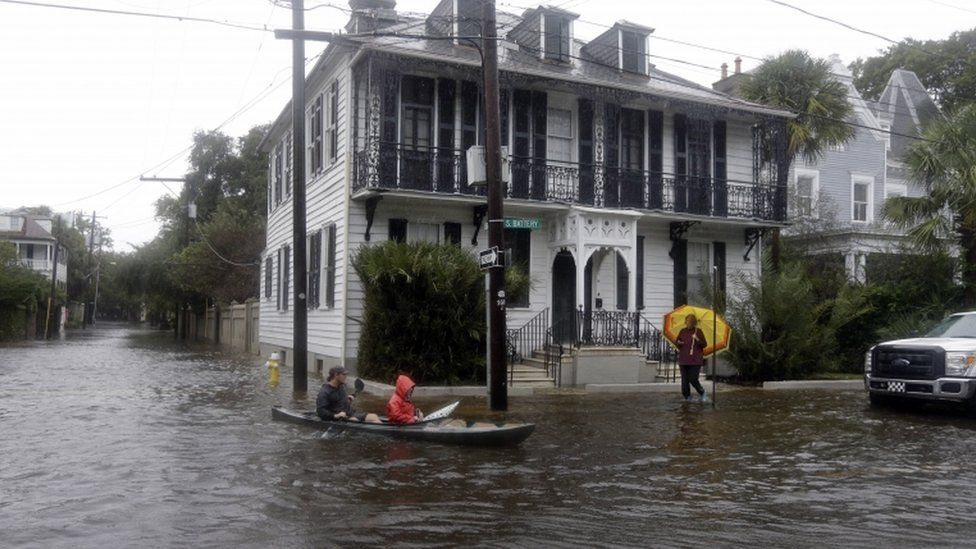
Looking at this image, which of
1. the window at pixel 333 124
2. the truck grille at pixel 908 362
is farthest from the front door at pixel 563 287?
the truck grille at pixel 908 362

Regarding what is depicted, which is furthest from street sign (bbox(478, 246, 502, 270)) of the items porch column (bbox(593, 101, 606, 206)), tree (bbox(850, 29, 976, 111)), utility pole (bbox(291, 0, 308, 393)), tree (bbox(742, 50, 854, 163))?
tree (bbox(850, 29, 976, 111))

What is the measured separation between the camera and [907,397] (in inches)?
641

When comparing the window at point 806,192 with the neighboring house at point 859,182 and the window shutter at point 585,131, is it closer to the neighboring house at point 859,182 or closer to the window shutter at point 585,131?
the neighboring house at point 859,182

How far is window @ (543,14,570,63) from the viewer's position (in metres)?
23.9

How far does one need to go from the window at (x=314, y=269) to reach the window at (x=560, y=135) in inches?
252

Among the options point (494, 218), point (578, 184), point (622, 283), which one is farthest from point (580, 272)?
point (494, 218)

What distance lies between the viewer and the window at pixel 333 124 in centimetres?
2258

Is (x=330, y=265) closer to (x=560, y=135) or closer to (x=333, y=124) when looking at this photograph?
(x=333, y=124)

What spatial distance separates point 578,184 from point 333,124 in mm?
6342

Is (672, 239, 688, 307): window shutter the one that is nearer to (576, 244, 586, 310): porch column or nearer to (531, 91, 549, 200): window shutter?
(576, 244, 586, 310): porch column

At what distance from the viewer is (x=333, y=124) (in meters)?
23.1

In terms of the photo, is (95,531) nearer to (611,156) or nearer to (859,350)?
(611,156)

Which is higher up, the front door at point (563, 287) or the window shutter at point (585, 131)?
the window shutter at point (585, 131)

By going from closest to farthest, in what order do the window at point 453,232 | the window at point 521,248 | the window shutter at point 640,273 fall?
the window at point 453,232 → the window at point 521,248 → the window shutter at point 640,273
